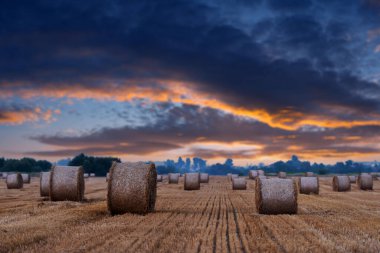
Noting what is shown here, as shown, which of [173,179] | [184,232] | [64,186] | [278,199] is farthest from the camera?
[173,179]

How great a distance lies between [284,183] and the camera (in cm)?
1730

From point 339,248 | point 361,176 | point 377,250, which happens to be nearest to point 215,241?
point 339,248

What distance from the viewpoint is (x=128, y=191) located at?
1620 cm

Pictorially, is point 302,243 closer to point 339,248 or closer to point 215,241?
point 339,248

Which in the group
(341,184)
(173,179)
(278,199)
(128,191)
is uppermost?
(173,179)

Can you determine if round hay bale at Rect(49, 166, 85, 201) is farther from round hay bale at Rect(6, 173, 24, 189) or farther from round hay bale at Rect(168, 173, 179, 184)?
round hay bale at Rect(168, 173, 179, 184)

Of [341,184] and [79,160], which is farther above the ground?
[79,160]

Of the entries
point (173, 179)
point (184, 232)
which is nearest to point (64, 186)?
point (184, 232)

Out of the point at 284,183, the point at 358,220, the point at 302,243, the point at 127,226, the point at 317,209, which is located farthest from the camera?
the point at 317,209

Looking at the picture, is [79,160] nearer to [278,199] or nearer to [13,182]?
[13,182]

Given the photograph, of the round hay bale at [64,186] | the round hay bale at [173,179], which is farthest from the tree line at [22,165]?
the round hay bale at [64,186]

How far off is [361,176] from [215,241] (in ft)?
108

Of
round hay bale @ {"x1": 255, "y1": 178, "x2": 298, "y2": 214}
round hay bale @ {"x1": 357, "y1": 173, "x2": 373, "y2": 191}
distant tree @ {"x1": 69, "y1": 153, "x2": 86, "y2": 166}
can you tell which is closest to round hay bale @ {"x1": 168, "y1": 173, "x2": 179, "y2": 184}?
round hay bale @ {"x1": 357, "y1": 173, "x2": 373, "y2": 191}

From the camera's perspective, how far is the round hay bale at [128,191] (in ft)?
52.6
